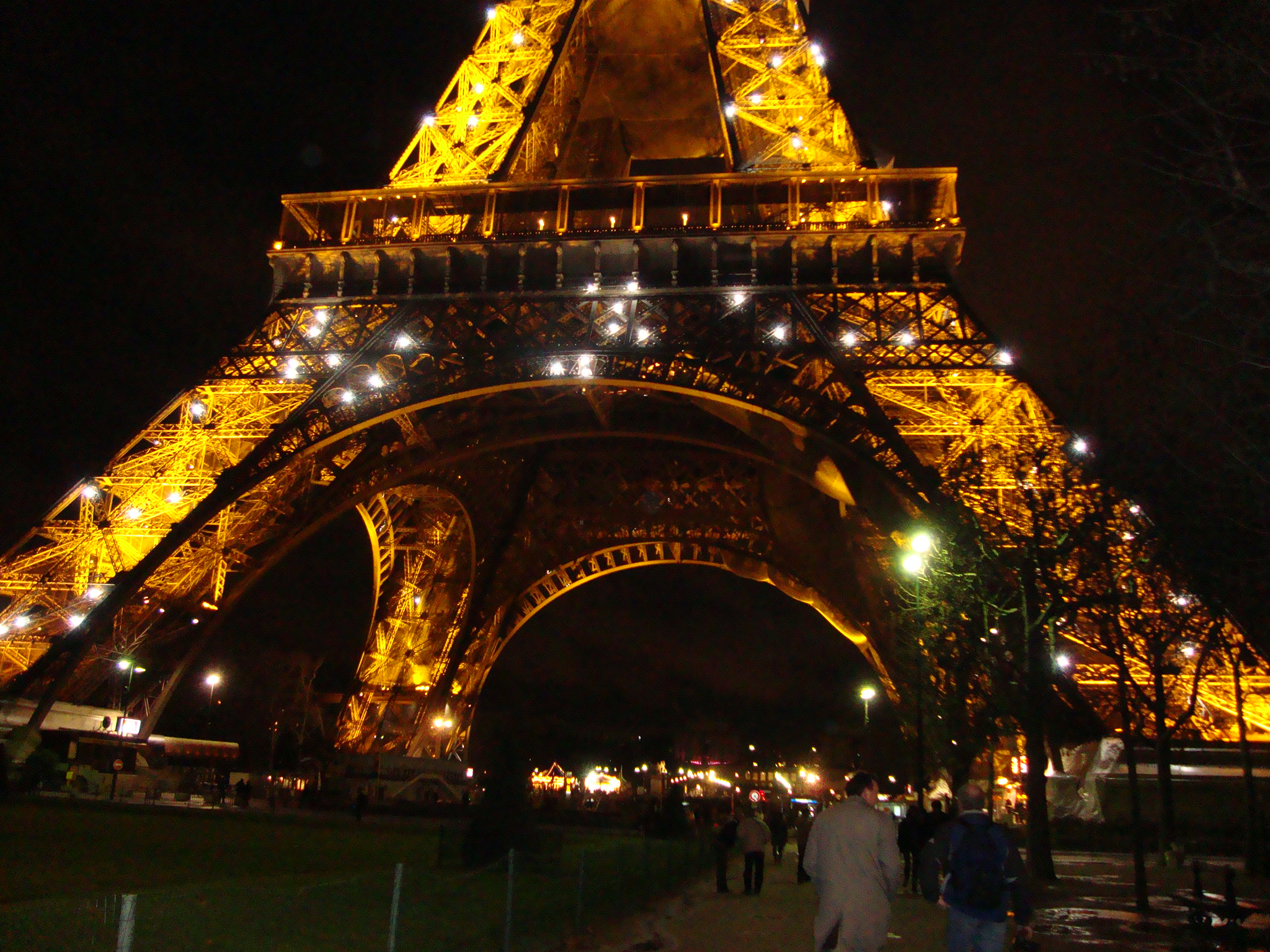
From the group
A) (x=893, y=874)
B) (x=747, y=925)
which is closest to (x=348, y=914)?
(x=893, y=874)

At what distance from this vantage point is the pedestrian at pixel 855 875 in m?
5.68

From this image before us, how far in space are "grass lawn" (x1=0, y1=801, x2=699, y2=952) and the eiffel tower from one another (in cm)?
642

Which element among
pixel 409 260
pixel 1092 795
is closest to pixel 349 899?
pixel 409 260

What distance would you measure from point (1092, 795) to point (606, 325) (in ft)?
61.8

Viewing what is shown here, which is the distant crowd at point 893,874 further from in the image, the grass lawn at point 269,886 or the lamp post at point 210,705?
the lamp post at point 210,705

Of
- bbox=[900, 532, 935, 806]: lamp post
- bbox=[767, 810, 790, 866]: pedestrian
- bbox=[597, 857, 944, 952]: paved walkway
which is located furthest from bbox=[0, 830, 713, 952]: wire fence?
bbox=[767, 810, 790, 866]: pedestrian

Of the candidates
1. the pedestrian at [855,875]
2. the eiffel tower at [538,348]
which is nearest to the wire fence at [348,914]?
the pedestrian at [855,875]

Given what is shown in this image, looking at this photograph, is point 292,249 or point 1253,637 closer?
point 1253,637

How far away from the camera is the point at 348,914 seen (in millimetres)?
5816

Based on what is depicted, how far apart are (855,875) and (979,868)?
1.11 m

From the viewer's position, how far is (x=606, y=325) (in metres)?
27.7

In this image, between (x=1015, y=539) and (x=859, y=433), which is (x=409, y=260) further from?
(x=1015, y=539)

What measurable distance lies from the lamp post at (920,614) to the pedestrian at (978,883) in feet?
47.0

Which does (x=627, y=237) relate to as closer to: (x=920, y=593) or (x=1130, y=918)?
(x=920, y=593)
